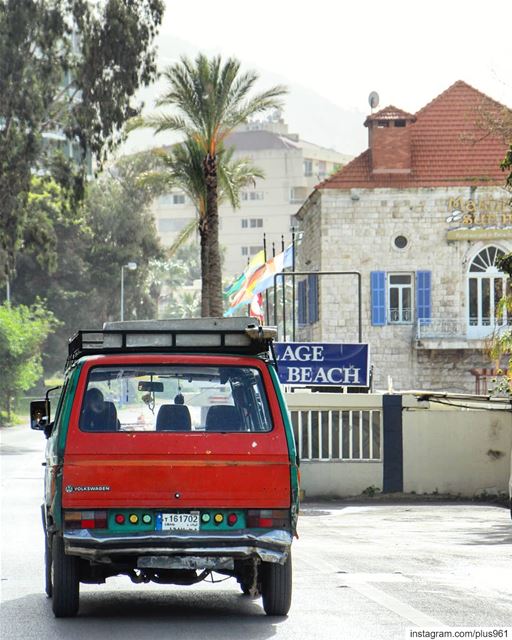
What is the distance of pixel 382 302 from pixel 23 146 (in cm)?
1375

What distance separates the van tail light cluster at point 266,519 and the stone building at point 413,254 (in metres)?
40.8

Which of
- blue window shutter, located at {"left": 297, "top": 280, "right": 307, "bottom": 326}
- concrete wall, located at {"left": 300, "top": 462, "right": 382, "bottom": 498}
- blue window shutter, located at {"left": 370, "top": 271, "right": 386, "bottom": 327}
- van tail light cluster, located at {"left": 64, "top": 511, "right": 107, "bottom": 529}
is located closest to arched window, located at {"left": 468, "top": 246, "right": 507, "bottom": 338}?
blue window shutter, located at {"left": 370, "top": 271, "right": 386, "bottom": 327}

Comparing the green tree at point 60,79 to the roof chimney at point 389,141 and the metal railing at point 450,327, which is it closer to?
the roof chimney at point 389,141

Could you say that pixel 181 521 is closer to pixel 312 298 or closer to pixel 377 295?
pixel 377 295

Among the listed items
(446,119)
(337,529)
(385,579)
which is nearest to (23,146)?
(446,119)

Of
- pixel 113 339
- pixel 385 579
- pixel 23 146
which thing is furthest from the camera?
pixel 23 146

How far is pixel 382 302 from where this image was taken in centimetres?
5131

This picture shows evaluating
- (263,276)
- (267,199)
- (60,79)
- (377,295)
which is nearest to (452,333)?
(377,295)

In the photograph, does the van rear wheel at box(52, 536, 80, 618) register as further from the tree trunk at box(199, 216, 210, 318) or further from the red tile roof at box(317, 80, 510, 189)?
the red tile roof at box(317, 80, 510, 189)

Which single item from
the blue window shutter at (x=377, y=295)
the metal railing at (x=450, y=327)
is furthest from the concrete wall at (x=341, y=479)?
the blue window shutter at (x=377, y=295)

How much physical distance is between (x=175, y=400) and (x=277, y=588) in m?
1.57

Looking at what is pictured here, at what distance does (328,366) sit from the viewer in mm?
29047

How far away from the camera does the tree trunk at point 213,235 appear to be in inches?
Result: 1631

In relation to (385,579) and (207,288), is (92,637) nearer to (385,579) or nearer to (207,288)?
(385,579)
